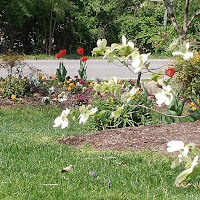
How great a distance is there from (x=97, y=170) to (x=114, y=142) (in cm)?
124

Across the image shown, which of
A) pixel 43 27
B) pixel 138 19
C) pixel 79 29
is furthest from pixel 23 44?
pixel 138 19

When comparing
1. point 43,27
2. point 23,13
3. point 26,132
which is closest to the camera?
point 26,132

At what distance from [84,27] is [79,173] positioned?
15.4 m

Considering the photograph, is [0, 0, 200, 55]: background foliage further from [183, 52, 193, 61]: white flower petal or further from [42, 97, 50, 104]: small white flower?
[183, 52, 193, 61]: white flower petal

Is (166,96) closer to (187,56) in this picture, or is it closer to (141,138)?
(187,56)

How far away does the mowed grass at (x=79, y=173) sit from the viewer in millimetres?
3266

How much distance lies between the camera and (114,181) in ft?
11.7

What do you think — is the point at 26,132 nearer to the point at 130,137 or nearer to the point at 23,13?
the point at 130,137

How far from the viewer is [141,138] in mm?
5098

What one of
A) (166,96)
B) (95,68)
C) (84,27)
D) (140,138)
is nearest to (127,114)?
(140,138)

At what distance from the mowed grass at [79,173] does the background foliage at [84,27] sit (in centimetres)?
1340

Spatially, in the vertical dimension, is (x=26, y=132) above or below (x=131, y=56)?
below

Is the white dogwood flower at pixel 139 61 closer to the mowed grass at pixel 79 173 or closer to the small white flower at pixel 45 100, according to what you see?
the mowed grass at pixel 79 173

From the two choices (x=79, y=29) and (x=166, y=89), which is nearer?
(x=166, y=89)
